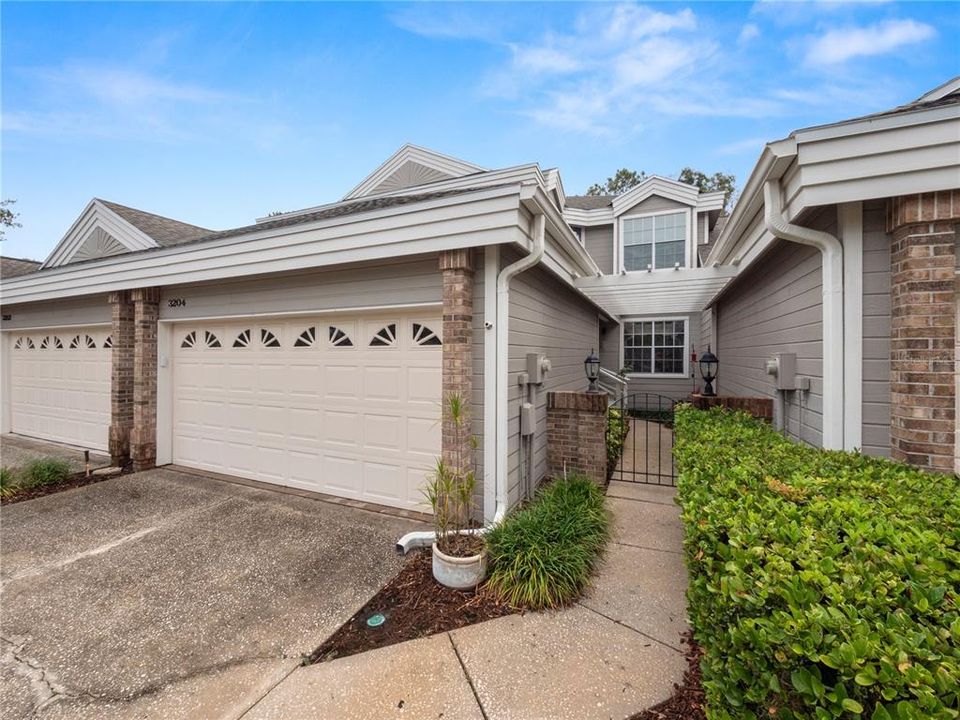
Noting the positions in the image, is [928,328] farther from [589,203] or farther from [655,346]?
[589,203]

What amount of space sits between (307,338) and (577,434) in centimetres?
372

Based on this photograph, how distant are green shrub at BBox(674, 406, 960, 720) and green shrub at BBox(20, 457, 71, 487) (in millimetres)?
7911

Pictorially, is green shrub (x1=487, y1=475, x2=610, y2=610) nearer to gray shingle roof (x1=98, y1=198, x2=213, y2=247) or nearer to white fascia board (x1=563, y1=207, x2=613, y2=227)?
gray shingle roof (x1=98, y1=198, x2=213, y2=247)

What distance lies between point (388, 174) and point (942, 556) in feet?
31.0

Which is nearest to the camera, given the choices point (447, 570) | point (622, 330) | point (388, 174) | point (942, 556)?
point (942, 556)

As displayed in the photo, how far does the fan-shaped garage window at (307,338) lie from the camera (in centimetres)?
536

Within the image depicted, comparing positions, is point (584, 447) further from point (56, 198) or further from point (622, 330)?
point (56, 198)

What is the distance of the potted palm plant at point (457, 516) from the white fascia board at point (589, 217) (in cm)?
1136

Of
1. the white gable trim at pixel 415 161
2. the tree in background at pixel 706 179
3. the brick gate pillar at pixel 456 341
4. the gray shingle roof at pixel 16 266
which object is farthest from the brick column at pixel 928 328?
the tree in background at pixel 706 179

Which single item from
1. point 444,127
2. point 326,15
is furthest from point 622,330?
point 326,15

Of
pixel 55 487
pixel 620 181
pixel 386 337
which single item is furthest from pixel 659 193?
pixel 620 181

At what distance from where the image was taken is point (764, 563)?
1595mm

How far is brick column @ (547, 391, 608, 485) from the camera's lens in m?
5.20

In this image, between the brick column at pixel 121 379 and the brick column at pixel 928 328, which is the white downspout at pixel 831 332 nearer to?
the brick column at pixel 928 328
